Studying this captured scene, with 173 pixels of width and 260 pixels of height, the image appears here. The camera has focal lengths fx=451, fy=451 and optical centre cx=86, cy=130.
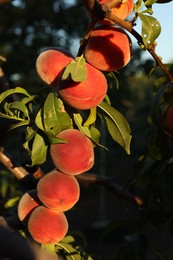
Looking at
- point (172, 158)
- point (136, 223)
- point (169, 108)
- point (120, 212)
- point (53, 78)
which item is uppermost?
point (53, 78)

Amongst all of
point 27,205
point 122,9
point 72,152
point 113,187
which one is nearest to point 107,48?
point 122,9

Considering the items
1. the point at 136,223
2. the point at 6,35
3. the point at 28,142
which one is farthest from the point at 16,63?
the point at 28,142

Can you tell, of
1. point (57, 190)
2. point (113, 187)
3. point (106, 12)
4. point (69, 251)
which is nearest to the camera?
point (106, 12)

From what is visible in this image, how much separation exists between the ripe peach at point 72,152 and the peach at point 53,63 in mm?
92

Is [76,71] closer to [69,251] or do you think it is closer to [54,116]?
[54,116]

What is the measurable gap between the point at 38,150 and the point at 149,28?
271 mm

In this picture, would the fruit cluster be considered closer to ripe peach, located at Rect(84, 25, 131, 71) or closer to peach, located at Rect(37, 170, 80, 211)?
peach, located at Rect(37, 170, 80, 211)

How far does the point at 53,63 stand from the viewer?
720 mm

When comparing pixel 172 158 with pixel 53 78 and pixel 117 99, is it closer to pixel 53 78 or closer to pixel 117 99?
pixel 53 78

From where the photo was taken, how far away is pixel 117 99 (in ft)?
20.2

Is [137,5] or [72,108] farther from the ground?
[137,5]

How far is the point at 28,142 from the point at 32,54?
7853 mm

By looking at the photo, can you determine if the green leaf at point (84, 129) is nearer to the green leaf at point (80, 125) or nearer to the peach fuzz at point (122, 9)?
the green leaf at point (80, 125)

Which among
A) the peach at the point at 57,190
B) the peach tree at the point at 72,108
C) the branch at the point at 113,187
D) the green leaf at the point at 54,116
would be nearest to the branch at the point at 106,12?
the peach tree at the point at 72,108
